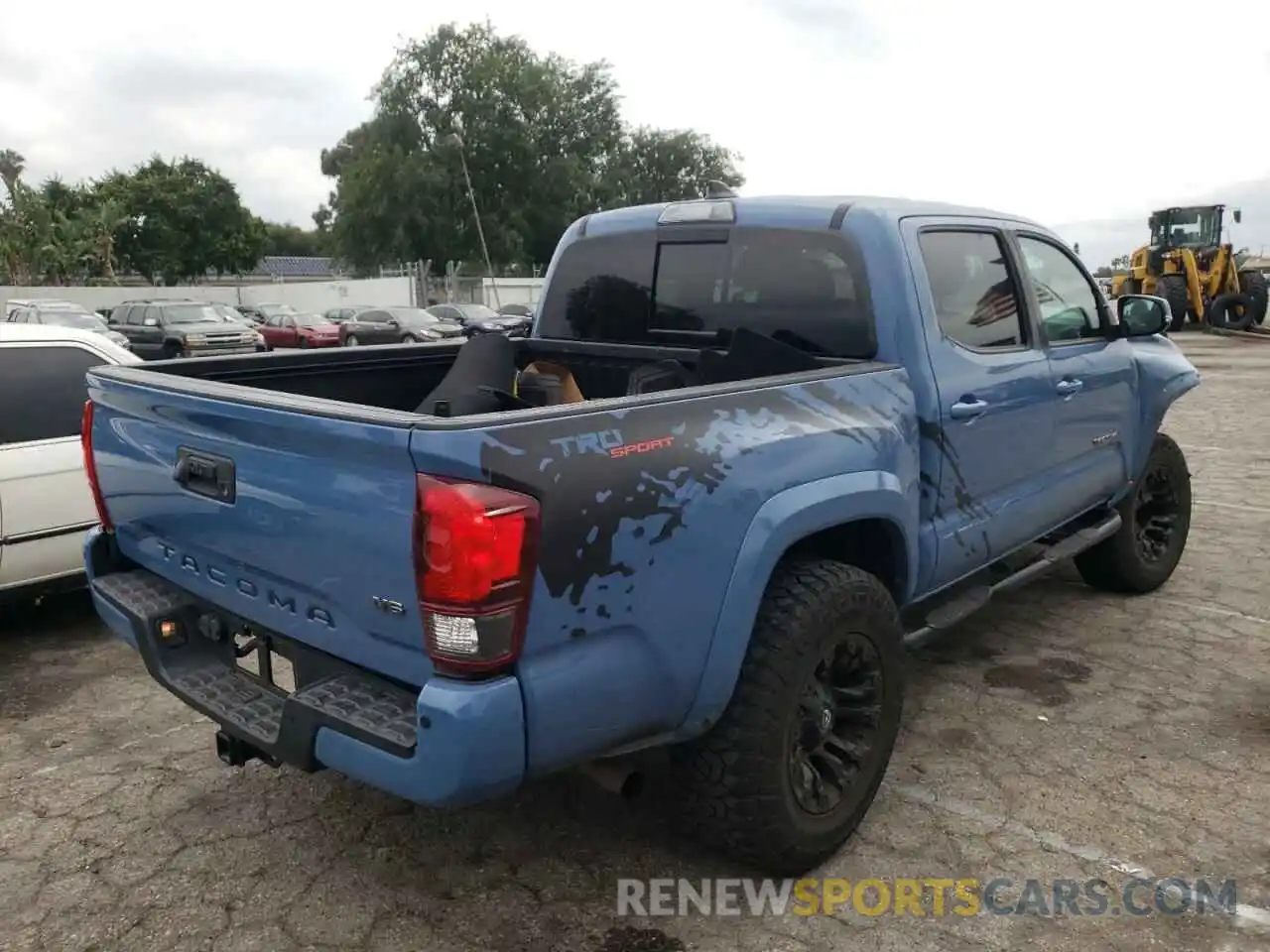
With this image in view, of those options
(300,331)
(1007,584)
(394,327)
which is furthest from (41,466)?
(300,331)

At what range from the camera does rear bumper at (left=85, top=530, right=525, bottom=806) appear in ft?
6.88

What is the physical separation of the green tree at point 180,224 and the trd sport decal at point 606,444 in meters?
59.0

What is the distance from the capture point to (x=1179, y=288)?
23.3m

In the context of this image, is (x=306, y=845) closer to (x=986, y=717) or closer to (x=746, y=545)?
(x=746, y=545)

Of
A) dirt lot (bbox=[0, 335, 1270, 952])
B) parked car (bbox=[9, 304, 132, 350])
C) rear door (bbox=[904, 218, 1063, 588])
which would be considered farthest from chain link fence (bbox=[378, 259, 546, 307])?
rear door (bbox=[904, 218, 1063, 588])

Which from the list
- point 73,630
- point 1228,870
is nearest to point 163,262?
point 73,630

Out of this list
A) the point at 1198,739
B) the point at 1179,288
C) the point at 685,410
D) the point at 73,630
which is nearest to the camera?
the point at 685,410

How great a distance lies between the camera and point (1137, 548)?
5.18 m

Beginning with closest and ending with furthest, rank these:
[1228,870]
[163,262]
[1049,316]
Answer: [1228,870]
[1049,316]
[163,262]

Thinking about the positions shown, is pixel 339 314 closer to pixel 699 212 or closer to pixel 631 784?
pixel 699 212

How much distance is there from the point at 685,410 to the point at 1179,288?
2458 cm

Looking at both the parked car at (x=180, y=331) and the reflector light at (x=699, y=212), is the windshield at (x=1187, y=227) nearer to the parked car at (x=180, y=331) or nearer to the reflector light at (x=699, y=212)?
the parked car at (x=180, y=331)

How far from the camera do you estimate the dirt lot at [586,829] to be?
2686mm

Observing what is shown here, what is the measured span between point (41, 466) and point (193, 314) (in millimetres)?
20187
